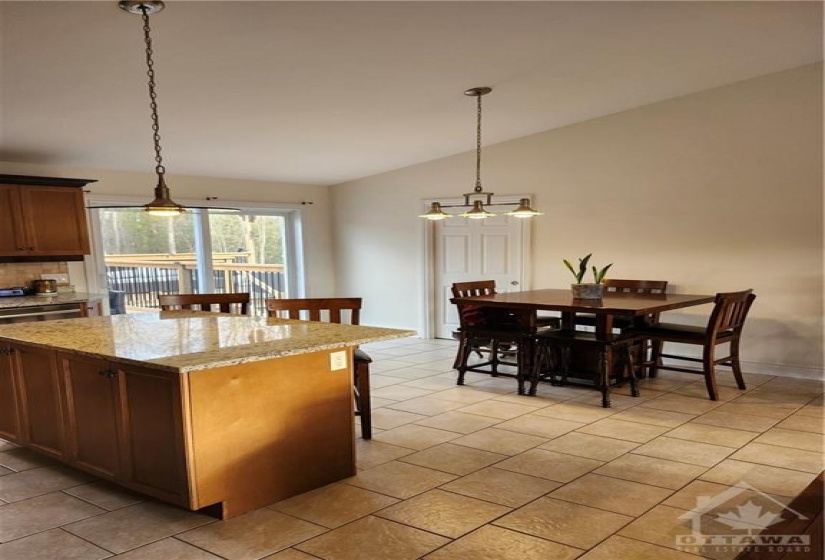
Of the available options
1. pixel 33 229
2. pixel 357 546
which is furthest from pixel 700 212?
pixel 33 229

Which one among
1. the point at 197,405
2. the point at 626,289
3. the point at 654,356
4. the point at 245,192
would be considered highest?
the point at 245,192

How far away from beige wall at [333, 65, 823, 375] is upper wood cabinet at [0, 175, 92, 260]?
3974mm

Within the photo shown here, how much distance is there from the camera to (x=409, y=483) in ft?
9.43

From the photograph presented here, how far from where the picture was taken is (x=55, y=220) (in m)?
→ 5.08

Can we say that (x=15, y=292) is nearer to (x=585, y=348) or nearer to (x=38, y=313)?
(x=38, y=313)

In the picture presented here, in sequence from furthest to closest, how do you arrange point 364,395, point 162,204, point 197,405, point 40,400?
point 364,395 < point 40,400 < point 162,204 < point 197,405

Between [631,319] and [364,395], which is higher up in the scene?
[631,319]

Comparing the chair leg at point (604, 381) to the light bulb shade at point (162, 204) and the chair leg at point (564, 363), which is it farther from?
the light bulb shade at point (162, 204)

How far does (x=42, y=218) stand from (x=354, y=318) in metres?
3.21

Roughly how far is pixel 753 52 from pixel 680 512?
138 inches

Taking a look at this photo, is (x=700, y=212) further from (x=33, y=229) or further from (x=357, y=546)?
(x=33, y=229)

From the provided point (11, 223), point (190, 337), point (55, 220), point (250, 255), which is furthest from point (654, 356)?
point (11, 223)

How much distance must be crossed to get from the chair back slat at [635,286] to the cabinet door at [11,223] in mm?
5186

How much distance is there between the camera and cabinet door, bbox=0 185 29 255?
4.75 m
